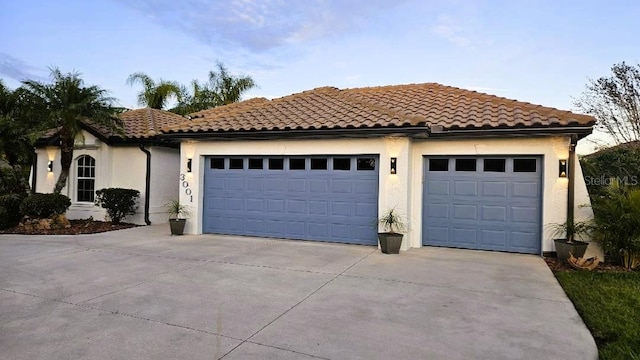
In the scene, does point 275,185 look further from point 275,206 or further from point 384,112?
point 384,112

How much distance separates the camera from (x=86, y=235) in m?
11.2

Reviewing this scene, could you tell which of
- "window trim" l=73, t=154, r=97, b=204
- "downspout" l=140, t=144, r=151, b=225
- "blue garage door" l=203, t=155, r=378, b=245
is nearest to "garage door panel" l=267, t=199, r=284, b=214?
"blue garage door" l=203, t=155, r=378, b=245

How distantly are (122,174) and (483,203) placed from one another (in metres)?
12.3

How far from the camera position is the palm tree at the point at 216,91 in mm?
26469

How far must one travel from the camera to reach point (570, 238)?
8469mm

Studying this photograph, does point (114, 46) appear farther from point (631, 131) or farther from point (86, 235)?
point (631, 131)

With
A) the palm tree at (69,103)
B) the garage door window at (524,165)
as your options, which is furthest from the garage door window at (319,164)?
the palm tree at (69,103)

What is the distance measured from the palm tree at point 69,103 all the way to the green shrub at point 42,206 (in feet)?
3.91

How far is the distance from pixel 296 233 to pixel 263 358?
7.17 metres

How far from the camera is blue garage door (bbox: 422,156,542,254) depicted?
9219 mm

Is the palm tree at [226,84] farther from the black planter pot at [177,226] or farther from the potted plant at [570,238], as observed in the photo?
the potted plant at [570,238]

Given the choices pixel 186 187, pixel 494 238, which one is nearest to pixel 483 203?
pixel 494 238

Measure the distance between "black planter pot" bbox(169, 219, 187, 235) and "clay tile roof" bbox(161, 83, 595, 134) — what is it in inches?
105

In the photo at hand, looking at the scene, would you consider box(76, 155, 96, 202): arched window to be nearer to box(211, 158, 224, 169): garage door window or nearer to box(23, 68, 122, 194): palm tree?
box(23, 68, 122, 194): palm tree
